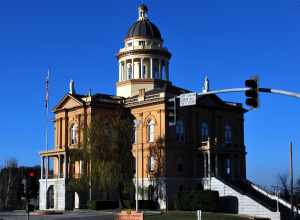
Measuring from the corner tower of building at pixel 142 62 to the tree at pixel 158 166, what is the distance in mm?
13386

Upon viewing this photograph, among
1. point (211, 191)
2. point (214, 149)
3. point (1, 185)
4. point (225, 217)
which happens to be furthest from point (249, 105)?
point (1, 185)

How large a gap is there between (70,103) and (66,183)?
11.8 meters

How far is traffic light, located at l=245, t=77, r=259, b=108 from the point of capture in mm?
26141

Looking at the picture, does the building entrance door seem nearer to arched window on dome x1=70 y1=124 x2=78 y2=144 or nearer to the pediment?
arched window on dome x1=70 y1=124 x2=78 y2=144

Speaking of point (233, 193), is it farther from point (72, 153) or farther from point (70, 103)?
point (70, 103)

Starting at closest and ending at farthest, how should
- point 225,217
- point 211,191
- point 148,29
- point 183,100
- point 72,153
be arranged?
point 183,100
point 225,217
point 211,191
point 72,153
point 148,29

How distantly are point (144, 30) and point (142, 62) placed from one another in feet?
17.1

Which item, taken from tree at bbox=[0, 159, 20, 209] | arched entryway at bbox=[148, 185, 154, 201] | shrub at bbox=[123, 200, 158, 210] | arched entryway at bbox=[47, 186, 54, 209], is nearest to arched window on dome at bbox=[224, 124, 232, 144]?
arched entryway at bbox=[148, 185, 154, 201]

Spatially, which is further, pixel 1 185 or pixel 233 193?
pixel 1 185

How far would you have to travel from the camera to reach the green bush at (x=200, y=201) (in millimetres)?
74125

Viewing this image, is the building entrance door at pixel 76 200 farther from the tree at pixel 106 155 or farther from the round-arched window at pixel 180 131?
the round-arched window at pixel 180 131

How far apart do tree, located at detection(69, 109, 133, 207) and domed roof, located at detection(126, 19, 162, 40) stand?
62.5 feet

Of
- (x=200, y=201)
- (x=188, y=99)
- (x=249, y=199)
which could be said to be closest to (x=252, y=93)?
(x=188, y=99)

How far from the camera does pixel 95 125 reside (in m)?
78.3
